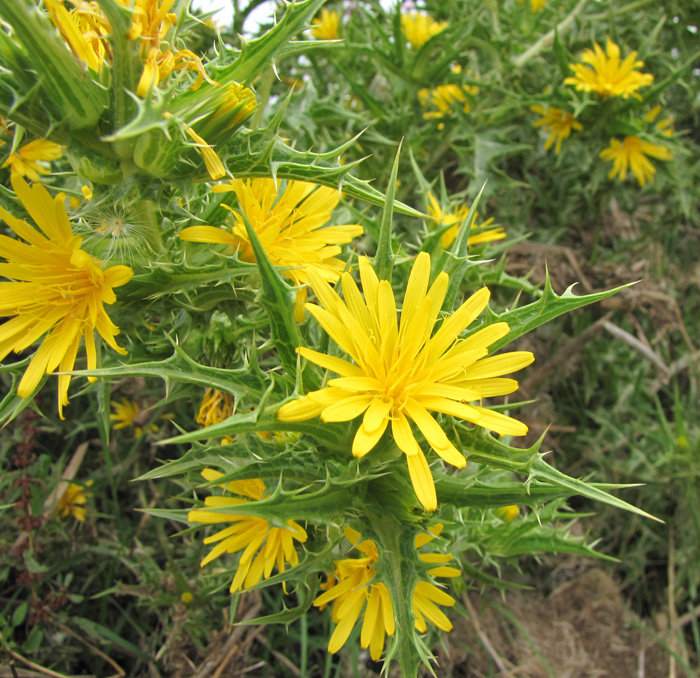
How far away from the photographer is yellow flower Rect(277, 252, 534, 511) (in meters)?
1.13

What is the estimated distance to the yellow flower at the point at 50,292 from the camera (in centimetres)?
127

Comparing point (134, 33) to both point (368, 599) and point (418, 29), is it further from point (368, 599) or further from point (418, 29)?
point (418, 29)

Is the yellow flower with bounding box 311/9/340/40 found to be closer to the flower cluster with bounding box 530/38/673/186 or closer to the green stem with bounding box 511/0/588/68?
the green stem with bounding box 511/0/588/68

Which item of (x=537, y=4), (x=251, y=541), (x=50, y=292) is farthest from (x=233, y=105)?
(x=537, y=4)

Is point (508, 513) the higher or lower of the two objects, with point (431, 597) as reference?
higher

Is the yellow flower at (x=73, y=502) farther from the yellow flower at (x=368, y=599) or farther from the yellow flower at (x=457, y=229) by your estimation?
the yellow flower at (x=457, y=229)

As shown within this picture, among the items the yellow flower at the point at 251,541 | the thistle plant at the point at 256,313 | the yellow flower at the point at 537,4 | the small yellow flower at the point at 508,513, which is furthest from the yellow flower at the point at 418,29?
the yellow flower at the point at 251,541

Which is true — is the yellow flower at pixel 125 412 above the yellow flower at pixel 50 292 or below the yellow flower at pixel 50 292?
below

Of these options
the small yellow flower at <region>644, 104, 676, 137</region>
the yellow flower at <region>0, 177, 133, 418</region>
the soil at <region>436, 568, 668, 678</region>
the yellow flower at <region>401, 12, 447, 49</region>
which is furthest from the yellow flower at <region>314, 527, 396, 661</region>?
the yellow flower at <region>401, 12, 447, 49</region>

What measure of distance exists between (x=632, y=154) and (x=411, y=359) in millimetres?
2513

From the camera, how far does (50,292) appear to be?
4.37 feet

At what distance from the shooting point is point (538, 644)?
8.27ft

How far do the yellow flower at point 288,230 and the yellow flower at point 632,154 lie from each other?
207 cm

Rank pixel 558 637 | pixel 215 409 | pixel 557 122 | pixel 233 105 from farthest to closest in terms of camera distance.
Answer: pixel 557 122 < pixel 558 637 < pixel 215 409 < pixel 233 105
